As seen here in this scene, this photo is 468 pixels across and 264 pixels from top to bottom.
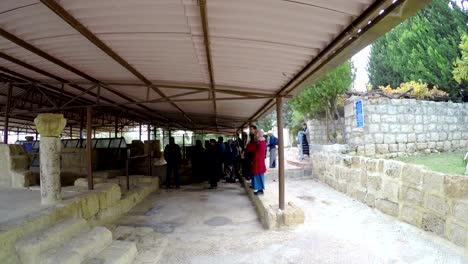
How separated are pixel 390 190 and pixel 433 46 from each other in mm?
8421

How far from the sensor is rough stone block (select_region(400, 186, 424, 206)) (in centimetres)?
473

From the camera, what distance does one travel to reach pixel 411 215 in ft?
16.3

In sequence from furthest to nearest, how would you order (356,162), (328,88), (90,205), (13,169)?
(328,88) → (356,162) → (13,169) → (90,205)

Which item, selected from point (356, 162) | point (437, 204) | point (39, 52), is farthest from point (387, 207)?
point (39, 52)

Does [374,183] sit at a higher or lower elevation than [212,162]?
lower

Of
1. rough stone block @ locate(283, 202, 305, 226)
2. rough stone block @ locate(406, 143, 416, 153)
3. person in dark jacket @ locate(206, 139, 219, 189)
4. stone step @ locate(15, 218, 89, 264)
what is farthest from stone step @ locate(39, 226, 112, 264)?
rough stone block @ locate(406, 143, 416, 153)

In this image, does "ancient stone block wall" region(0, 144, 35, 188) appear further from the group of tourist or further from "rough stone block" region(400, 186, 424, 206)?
"rough stone block" region(400, 186, 424, 206)

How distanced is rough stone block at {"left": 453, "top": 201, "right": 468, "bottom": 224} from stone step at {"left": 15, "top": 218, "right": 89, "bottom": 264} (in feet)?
15.3

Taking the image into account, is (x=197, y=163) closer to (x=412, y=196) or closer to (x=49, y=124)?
(x=49, y=124)

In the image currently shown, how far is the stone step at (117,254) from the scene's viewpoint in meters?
3.18

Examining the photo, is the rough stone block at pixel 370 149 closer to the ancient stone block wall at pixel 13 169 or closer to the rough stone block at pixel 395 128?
the rough stone block at pixel 395 128

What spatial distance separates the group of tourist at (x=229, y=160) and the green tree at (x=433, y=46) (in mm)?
6545

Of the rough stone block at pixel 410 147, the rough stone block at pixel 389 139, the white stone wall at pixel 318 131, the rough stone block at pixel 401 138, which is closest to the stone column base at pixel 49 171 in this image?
the rough stone block at pixel 389 139

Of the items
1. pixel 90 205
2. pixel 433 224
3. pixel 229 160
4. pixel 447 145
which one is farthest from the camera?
pixel 229 160
